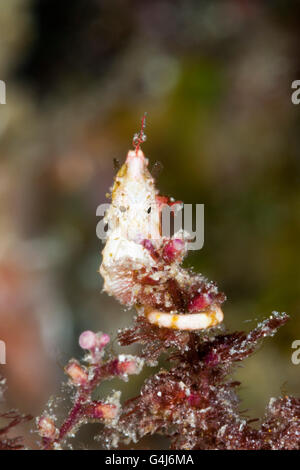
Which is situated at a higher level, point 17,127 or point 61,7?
point 61,7

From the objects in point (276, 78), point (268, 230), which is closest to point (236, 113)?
point (276, 78)

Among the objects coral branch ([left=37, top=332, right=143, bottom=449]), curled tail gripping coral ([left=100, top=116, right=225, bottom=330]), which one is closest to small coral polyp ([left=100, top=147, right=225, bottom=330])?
curled tail gripping coral ([left=100, top=116, right=225, bottom=330])

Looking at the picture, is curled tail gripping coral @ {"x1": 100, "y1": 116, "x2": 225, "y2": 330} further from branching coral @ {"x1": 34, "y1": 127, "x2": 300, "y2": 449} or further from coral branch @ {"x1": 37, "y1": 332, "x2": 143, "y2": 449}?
coral branch @ {"x1": 37, "y1": 332, "x2": 143, "y2": 449}

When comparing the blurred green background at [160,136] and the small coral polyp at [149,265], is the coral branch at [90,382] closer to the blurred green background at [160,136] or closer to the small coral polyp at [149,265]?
the small coral polyp at [149,265]

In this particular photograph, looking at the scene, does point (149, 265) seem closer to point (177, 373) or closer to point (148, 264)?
point (148, 264)

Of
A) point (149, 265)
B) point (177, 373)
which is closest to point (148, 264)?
point (149, 265)

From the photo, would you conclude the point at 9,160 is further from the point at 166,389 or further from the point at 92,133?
the point at 166,389
